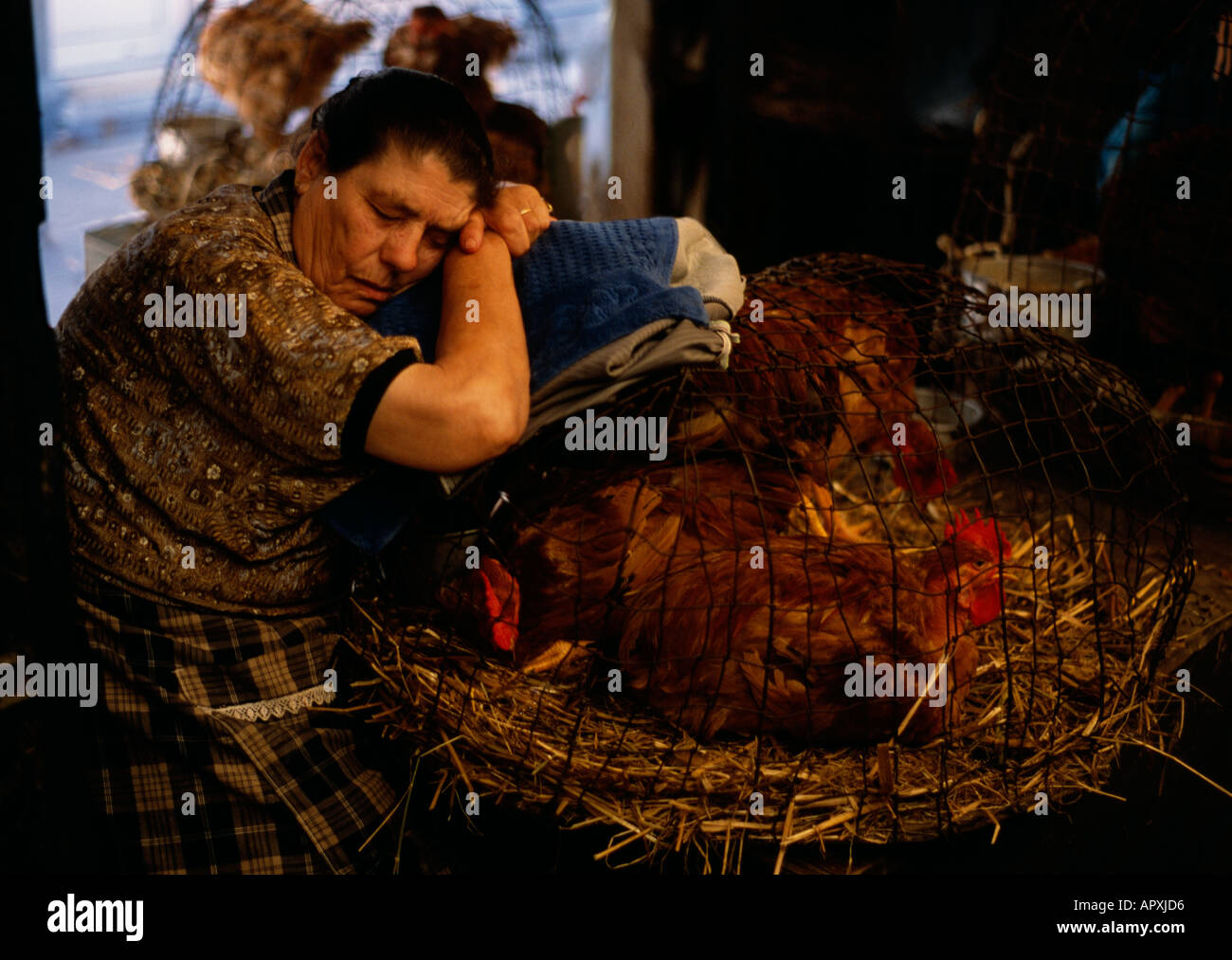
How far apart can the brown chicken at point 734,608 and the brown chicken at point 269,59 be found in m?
2.48

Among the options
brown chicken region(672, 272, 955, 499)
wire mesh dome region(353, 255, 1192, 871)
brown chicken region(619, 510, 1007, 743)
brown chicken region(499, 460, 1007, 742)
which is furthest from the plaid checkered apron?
brown chicken region(672, 272, 955, 499)

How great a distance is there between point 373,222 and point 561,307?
31 centimetres

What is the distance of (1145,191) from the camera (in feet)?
10.1

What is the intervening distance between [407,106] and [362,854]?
1.17 metres

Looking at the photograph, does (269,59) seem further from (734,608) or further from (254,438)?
(734,608)

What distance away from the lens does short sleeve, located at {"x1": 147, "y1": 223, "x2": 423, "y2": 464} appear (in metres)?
1.42

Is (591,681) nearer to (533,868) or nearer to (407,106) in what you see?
(533,868)

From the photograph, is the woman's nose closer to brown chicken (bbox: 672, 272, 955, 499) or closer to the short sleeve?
the short sleeve

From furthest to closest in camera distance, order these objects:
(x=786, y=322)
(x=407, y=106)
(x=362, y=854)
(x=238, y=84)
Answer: (x=238, y=84) < (x=786, y=322) < (x=362, y=854) < (x=407, y=106)

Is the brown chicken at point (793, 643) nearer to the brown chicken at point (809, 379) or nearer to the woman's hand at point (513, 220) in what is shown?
the brown chicken at point (809, 379)

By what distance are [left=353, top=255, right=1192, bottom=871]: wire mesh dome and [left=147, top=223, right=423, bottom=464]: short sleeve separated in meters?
0.35

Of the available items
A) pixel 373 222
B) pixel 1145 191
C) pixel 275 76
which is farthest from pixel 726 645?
pixel 275 76
